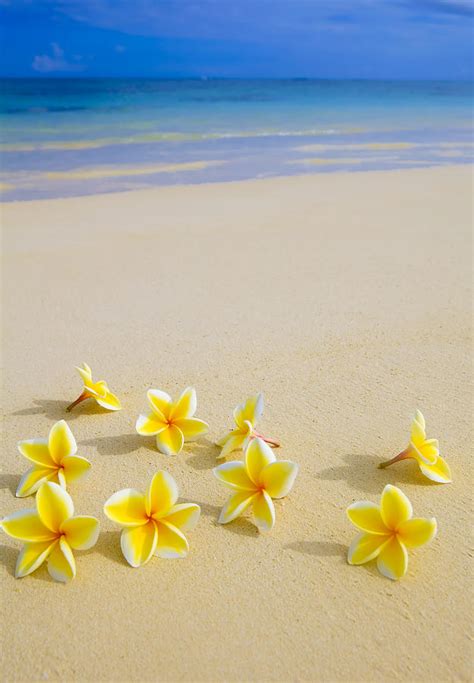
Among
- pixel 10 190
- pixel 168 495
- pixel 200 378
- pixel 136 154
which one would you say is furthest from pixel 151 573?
pixel 136 154

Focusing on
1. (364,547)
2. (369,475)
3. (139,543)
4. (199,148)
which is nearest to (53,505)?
(139,543)

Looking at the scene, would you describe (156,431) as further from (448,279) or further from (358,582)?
(448,279)

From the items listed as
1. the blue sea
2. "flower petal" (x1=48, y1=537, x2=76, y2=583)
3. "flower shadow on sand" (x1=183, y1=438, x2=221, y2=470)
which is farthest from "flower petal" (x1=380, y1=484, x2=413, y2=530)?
the blue sea

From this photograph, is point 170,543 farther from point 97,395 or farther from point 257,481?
point 97,395

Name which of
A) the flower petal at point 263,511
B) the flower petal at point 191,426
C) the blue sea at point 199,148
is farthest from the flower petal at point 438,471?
the blue sea at point 199,148

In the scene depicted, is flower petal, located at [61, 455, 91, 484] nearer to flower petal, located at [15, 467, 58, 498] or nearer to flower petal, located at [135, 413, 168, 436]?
flower petal, located at [15, 467, 58, 498]

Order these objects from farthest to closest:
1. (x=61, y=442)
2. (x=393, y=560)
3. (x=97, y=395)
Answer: (x=97, y=395) < (x=61, y=442) < (x=393, y=560)
